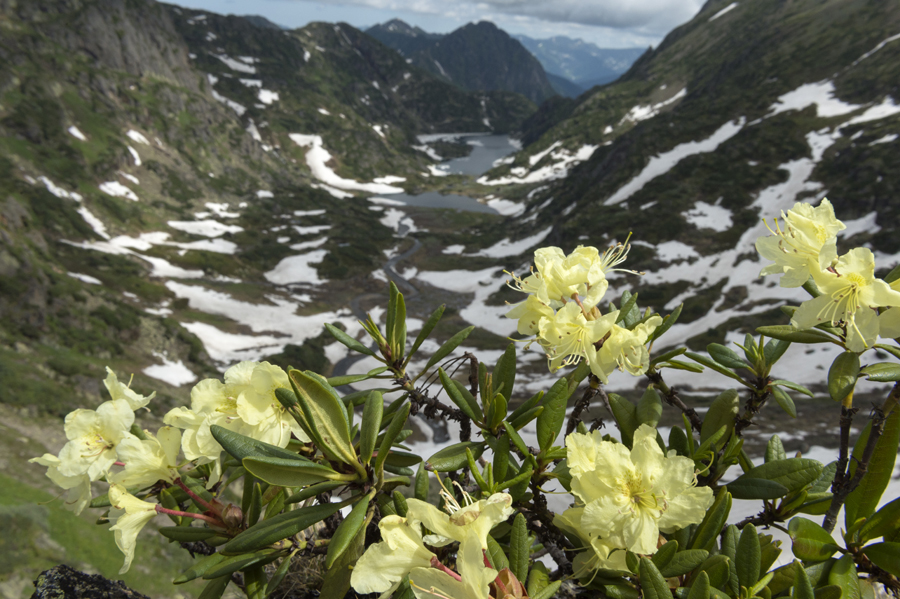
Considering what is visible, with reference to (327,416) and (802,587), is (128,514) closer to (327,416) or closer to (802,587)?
(327,416)

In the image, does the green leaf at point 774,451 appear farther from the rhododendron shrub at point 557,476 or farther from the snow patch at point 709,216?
the snow patch at point 709,216

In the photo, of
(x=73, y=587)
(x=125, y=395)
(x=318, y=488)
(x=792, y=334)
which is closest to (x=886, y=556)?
(x=792, y=334)

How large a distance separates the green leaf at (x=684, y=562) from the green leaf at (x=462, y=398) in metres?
0.96

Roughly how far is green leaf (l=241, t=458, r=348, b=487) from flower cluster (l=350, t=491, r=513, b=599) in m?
0.38

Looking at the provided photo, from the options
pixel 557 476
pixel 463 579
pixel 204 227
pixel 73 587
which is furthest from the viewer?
pixel 204 227

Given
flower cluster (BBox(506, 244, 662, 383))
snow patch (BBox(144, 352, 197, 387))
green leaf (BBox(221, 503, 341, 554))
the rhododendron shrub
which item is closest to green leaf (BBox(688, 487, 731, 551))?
the rhododendron shrub

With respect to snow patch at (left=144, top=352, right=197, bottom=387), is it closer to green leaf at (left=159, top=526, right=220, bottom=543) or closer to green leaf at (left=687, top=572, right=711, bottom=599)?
green leaf at (left=159, top=526, right=220, bottom=543)

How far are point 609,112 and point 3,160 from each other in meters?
114

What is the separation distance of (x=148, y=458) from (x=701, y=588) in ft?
6.80

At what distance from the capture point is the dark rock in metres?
2.42

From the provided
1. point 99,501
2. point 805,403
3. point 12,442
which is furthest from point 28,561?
point 805,403

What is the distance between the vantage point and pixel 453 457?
211cm

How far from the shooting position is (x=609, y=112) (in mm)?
116125

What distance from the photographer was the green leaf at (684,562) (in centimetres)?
168
